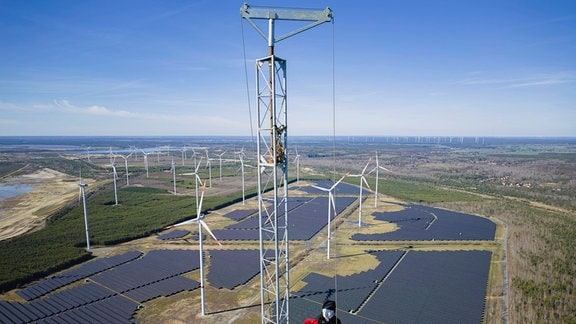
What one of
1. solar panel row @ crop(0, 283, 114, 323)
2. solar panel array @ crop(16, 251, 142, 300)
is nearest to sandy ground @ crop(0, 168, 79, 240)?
solar panel array @ crop(16, 251, 142, 300)

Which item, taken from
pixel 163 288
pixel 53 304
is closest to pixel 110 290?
pixel 53 304

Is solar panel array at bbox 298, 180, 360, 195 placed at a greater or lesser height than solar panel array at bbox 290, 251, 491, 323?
greater

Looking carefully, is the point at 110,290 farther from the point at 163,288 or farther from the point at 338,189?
the point at 338,189

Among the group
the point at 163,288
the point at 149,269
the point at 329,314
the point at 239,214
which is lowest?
the point at 163,288

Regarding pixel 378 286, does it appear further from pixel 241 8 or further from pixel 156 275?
pixel 241 8

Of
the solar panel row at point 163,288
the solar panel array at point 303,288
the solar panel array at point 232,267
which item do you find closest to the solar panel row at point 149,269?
the solar panel array at point 303,288

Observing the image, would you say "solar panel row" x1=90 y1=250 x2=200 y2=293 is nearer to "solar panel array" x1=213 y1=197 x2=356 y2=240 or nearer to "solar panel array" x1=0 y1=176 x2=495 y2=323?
"solar panel array" x1=0 y1=176 x2=495 y2=323

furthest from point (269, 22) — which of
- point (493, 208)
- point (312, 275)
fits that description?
point (493, 208)
